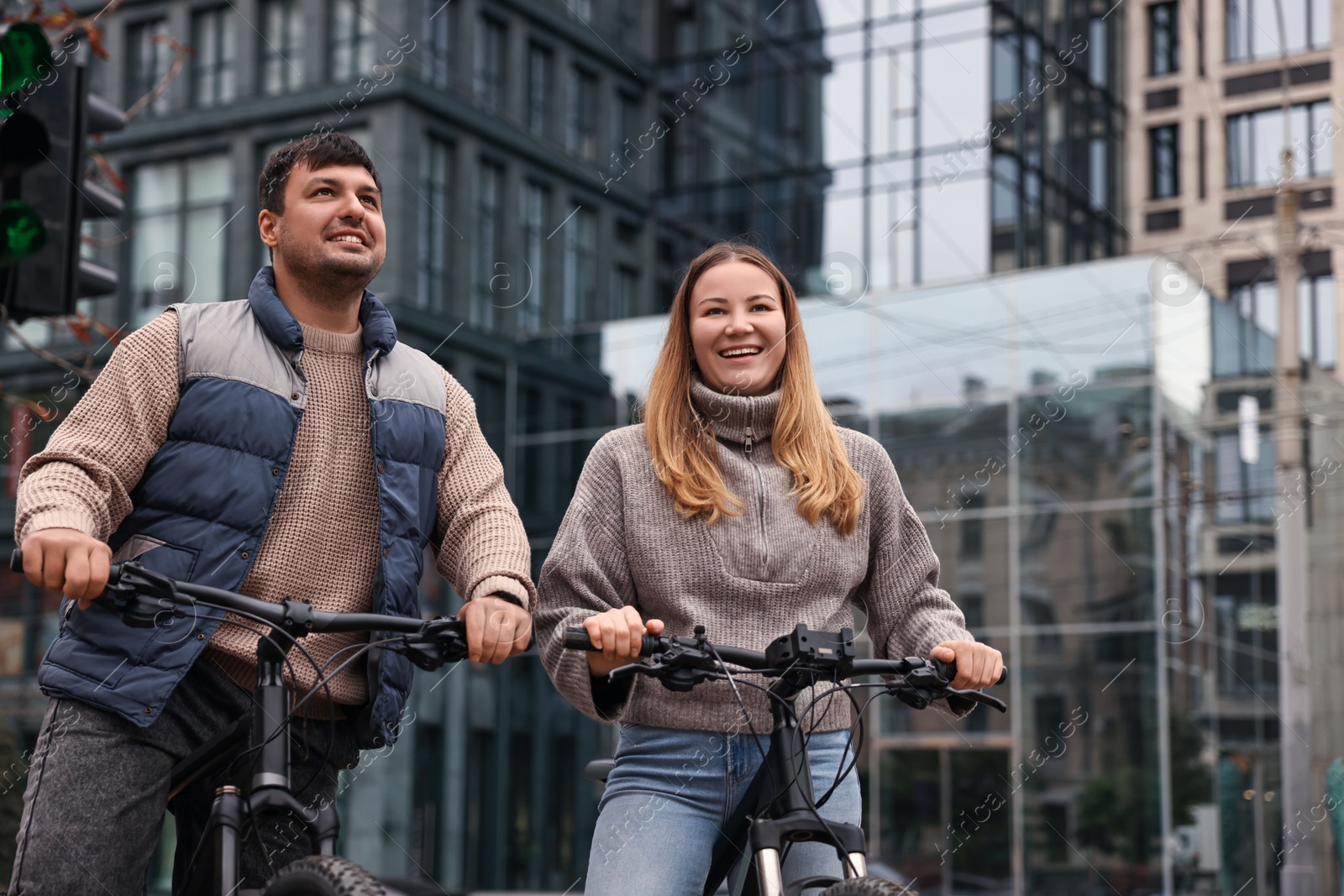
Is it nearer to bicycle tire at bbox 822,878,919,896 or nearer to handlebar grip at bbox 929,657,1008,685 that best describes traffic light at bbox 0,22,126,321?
handlebar grip at bbox 929,657,1008,685

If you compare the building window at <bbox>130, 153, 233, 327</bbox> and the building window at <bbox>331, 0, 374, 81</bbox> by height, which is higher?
the building window at <bbox>331, 0, 374, 81</bbox>

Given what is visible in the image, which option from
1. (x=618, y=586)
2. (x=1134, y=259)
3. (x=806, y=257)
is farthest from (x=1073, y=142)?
(x=618, y=586)

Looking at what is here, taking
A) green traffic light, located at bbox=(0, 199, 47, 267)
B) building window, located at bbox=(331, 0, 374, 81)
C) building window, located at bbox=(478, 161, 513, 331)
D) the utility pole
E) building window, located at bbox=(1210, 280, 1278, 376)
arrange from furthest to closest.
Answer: building window, located at bbox=(478, 161, 513, 331), building window, located at bbox=(331, 0, 374, 81), building window, located at bbox=(1210, 280, 1278, 376), the utility pole, green traffic light, located at bbox=(0, 199, 47, 267)

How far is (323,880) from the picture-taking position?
9.11 feet

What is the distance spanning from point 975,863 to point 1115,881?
1.73 meters

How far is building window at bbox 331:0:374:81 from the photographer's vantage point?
25.3 meters

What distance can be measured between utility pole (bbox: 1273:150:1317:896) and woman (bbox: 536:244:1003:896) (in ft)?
45.9

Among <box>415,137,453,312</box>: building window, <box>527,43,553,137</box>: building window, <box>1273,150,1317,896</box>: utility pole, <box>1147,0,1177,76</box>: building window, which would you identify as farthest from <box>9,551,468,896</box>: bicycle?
<box>1147,0,1177,76</box>: building window

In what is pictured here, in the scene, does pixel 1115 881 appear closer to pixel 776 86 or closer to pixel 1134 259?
pixel 1134 259

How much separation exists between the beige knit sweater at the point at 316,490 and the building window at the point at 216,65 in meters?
24.1

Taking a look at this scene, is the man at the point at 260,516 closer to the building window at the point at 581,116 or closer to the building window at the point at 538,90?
the building window at the point at 538,90

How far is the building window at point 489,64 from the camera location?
26125mm

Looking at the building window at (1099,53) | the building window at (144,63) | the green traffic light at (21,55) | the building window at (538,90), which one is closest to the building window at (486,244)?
the building window at (538,90)

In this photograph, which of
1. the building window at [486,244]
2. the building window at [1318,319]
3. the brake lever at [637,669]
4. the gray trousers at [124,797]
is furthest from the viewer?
the building window at [486,244]
